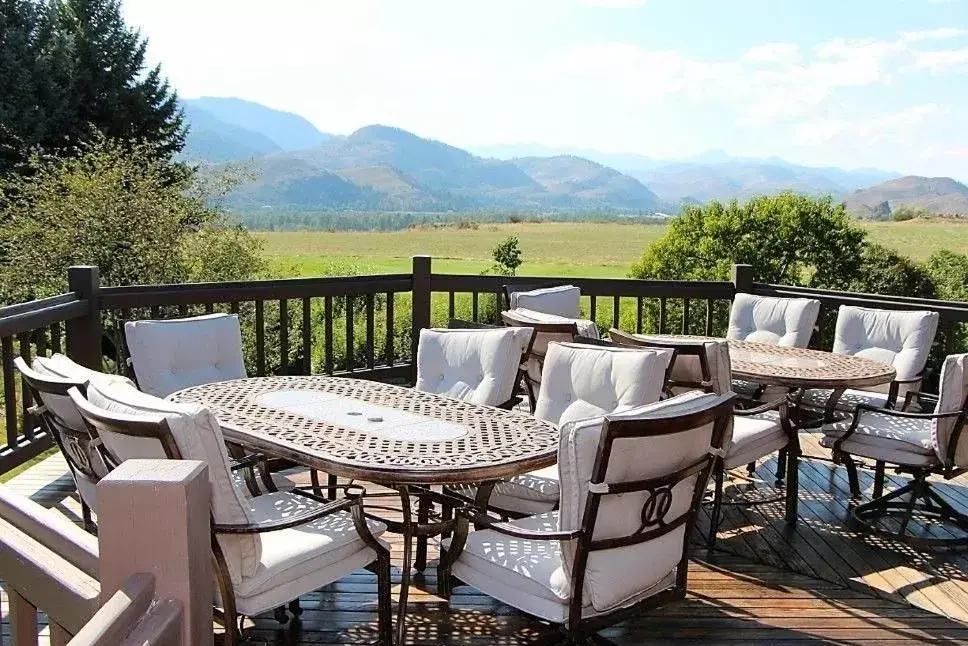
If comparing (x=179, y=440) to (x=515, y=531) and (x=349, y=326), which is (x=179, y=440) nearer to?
(x=515, y=531)

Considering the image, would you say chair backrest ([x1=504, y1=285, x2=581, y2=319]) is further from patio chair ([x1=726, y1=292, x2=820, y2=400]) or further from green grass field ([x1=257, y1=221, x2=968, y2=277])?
green grass field ([x1=257, y1=221, x2=968, y2=277])

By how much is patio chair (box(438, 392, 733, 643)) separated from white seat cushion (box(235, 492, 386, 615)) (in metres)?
0.31

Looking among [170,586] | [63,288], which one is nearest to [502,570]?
[170,586]

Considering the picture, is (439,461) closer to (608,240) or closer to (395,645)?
(395,645)

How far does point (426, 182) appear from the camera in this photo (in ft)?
390

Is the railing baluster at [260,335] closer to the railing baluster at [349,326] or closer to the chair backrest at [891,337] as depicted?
the railing baluster at [349,326]

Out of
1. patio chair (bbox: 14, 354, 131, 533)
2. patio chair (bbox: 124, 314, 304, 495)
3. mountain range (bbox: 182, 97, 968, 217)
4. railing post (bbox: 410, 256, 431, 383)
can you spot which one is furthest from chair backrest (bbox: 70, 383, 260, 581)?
mountain range (bbox: 182, 97, 968, 217)

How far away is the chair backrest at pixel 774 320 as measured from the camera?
5.18 metres

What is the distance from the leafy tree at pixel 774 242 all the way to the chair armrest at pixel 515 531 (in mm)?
21439

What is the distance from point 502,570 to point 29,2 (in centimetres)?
2236

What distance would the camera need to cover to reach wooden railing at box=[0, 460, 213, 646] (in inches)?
39.2

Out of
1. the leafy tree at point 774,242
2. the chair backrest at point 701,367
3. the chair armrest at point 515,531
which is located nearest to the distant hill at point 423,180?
the leafy tree at point 774,242

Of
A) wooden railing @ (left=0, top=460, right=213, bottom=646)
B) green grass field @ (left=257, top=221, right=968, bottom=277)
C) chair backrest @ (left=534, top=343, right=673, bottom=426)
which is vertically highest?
wooden railing @ (left=0, top=460, right=213, bottom=646)

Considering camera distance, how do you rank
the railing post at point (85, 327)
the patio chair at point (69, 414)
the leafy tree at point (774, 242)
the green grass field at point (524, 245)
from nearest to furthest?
the patio chair at point (69, 414) < the railing post at point (85, 327) < the leafy tree at point (774, 242) < the green grass field at point (524, 245)
